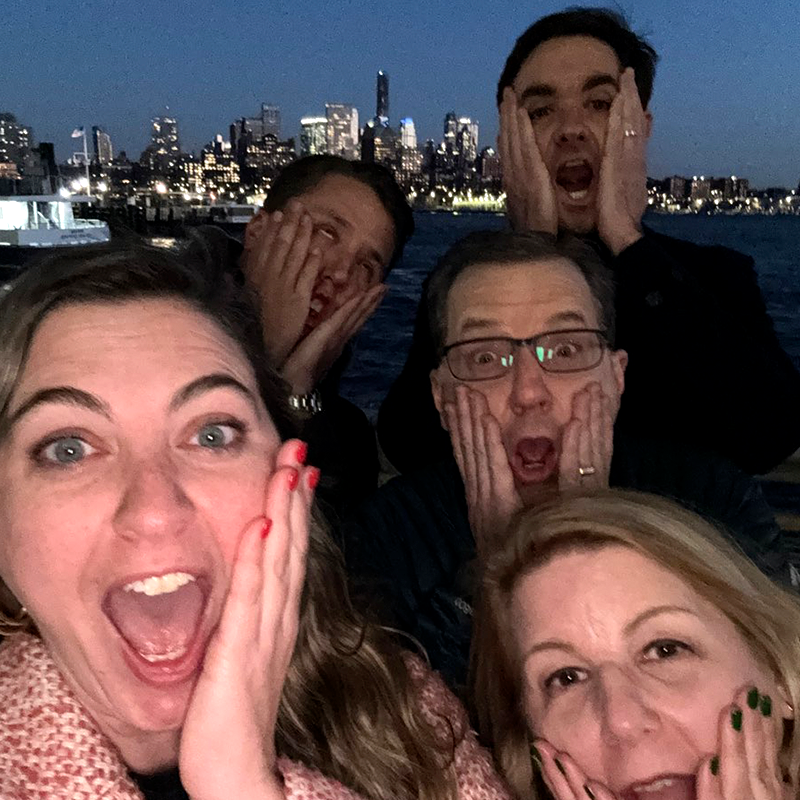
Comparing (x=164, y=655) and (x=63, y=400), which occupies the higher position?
(x=63, y=400)

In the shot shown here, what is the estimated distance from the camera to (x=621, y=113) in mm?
2332

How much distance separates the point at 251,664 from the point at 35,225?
2469cm

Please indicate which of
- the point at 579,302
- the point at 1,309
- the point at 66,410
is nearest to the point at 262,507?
the point at 66,410

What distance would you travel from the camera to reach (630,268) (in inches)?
85.4

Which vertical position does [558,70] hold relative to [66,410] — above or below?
above

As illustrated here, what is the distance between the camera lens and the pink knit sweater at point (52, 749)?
1.15 meters

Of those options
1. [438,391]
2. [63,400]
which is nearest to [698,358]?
[438,391]

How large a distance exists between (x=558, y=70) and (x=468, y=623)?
5.08 ft

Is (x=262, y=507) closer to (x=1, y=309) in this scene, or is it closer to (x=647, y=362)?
(x=1, y=309)

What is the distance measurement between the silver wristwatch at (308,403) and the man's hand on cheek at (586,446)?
0.68 meters

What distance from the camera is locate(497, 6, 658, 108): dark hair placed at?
235 centimetres

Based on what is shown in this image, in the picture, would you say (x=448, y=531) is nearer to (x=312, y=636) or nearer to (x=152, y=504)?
(x=312, y=636)

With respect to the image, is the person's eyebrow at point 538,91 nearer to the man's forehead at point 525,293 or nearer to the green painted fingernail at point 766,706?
the man's forehead at point 525,293

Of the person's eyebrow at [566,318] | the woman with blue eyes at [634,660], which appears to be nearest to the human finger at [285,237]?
the person's eyebrow at [566,318]
